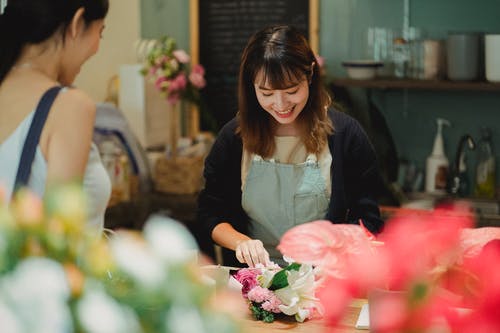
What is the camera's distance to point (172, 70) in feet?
14.2

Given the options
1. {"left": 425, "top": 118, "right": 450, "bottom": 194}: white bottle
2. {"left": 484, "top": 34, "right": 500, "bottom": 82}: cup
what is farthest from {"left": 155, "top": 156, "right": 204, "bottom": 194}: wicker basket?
{"left": 484, "top": 34, "right": 500, "bottom": 82}: cup

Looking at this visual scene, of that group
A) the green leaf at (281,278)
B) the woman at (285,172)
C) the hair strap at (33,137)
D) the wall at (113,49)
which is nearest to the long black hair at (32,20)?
the hair strap at (33,137)

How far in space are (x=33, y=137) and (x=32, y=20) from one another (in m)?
0.25

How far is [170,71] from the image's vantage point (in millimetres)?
4324

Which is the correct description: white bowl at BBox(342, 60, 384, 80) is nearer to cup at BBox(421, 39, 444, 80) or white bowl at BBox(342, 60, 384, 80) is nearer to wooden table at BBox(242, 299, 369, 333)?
cup at BBox(421, 39, 444, 80)

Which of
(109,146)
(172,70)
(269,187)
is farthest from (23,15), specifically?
(172,70)

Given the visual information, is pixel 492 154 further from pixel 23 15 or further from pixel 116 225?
pixel 23 15

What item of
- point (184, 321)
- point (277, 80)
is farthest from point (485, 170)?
point (184, 321)

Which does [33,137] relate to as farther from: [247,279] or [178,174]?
[178,174]

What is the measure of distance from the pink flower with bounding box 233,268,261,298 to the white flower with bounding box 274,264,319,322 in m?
0.09

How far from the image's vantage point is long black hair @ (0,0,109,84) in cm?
154

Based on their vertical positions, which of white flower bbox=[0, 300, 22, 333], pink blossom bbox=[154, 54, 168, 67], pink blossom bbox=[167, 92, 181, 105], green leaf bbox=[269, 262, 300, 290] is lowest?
green leaf bbox=[269, 262, 300, 290]

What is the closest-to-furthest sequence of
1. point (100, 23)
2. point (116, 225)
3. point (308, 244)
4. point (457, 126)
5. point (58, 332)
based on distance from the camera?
point (58, 332)
point (308, 244)
point (100, 23)
point (116, 225)
point (457, 126)

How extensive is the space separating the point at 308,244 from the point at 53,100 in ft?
2.91
